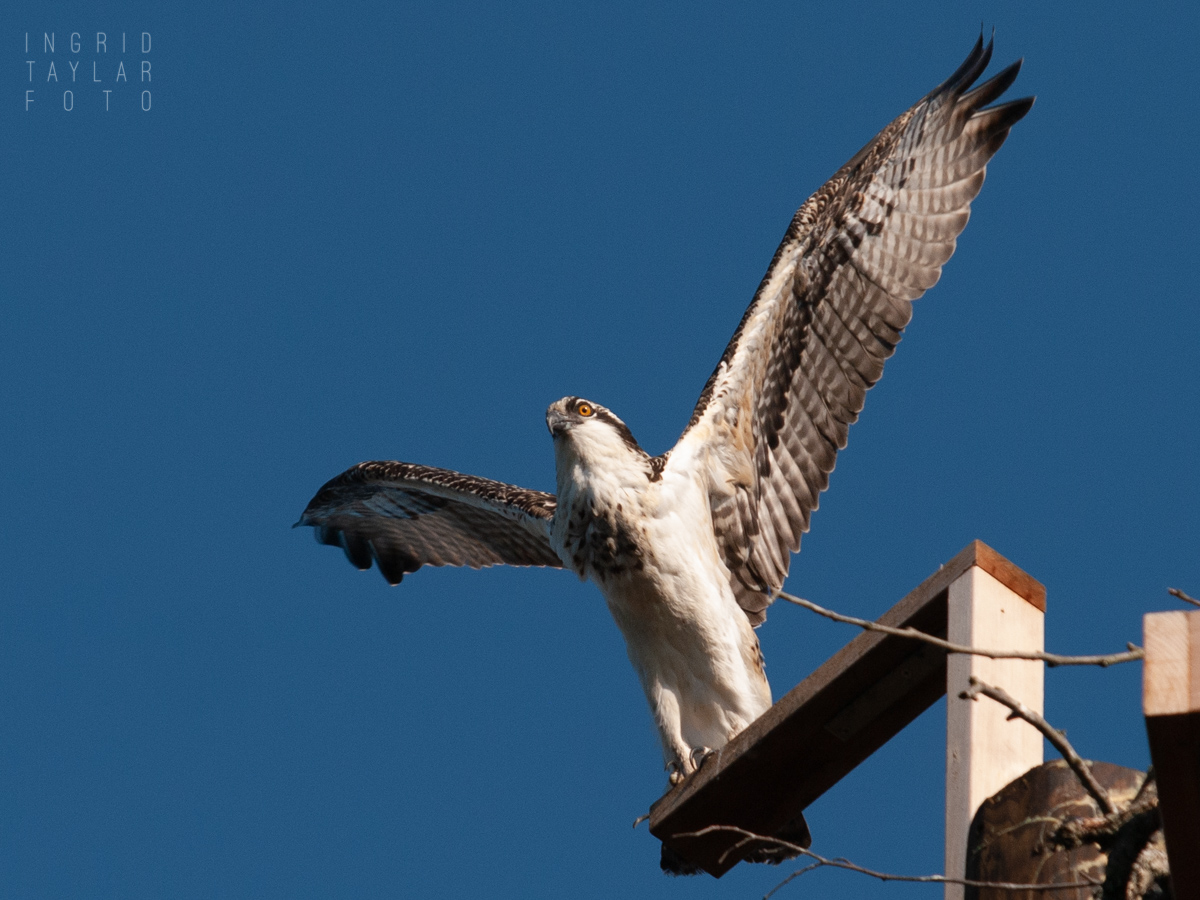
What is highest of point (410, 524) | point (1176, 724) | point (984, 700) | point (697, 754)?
point (410, 524)

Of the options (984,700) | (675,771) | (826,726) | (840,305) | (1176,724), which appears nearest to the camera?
(1176,724)

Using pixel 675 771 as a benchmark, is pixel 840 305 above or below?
above

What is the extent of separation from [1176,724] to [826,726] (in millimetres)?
2165

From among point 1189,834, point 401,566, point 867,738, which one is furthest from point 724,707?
point 1189,834

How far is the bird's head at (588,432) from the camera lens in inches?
267

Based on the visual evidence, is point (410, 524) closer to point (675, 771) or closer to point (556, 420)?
point (556, 420)

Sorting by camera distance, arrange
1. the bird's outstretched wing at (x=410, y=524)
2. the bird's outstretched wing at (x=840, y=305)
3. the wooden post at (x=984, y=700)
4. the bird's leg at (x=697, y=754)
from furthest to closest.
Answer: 1. the bird's outstretched wing at (x=410, y=524)
2. the bird's outstretched wing at (x=840, y=305)
3. the bird's leg at (x=697, y=754)
4. the wooden post at (x=984, y=700)

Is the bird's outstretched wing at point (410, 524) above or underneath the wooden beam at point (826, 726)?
above

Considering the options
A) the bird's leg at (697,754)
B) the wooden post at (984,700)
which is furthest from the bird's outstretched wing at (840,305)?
the wooden post at (984,700)

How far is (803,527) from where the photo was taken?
7.35 metres

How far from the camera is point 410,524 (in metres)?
9.29

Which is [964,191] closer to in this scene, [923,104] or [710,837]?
[923,104]

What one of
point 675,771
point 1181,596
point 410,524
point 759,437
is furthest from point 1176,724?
point 410,524

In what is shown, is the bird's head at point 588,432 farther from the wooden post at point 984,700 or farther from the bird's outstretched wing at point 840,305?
the wooden post at point 984,700
